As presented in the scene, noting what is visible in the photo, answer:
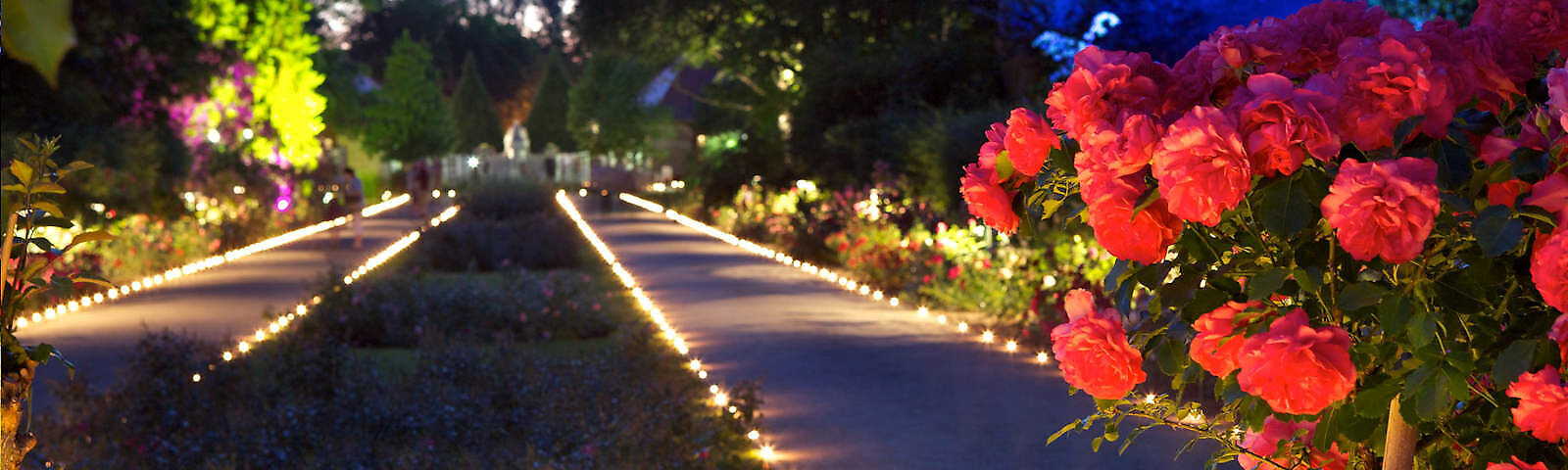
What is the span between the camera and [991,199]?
3.28m

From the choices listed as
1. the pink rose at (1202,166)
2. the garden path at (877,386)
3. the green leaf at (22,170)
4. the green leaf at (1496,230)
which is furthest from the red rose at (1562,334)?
the garden path at (877,386)

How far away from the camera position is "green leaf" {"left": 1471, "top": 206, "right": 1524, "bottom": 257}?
2467 mm

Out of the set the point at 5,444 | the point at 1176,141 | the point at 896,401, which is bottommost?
the point at 896,401

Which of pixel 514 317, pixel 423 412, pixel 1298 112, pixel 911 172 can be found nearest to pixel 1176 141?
pixel 1298 112

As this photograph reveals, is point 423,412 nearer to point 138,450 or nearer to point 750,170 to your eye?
point 138,450

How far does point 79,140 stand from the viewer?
17594 mm

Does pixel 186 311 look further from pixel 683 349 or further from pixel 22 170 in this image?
pixel 22 170

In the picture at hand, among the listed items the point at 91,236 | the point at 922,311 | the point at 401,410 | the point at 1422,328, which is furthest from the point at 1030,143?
the point at 922,311

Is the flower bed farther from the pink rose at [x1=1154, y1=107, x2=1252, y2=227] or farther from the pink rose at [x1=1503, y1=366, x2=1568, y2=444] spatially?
the pink rose at [x1=1503, y1=366, x2=1568, y2=444]

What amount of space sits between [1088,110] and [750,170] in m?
24.3

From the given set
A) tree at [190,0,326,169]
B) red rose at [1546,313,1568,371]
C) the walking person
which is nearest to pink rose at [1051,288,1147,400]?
red rose at [1546,313,1568,371]

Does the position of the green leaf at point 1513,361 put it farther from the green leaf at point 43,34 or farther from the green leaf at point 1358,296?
the green leaf at point 43,34

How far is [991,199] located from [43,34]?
2574 millimetres

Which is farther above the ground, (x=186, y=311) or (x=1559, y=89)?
(x=1559, y=89)
